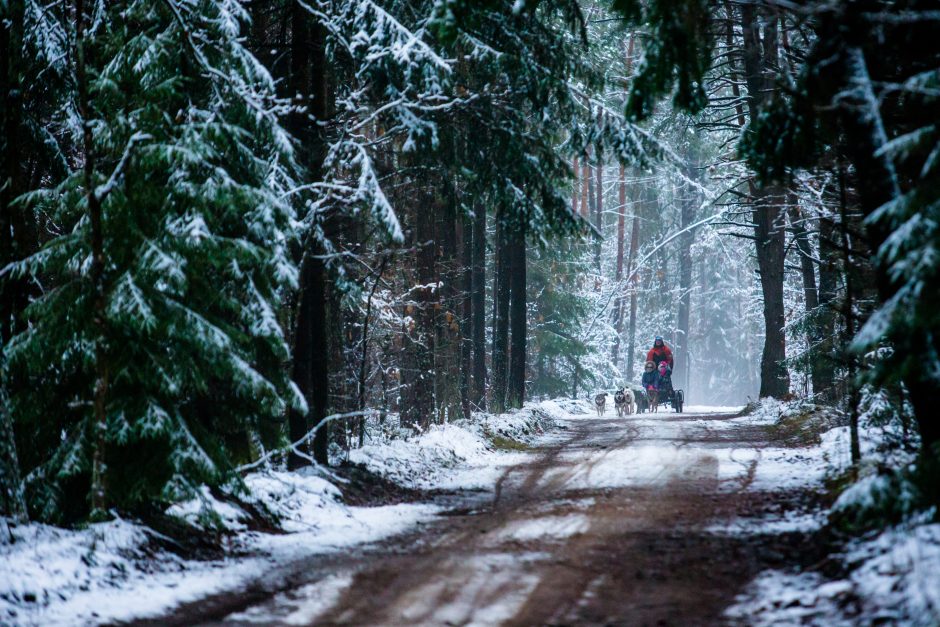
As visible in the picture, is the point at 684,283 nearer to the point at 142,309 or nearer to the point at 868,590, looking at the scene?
the point at 142,309

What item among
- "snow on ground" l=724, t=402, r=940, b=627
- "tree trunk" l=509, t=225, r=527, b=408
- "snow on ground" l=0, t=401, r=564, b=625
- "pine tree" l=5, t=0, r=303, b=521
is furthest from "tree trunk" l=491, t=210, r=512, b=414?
"snow on ground" l=724, t=402, r=940, b=627

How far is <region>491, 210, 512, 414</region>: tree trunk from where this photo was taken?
24.7 m

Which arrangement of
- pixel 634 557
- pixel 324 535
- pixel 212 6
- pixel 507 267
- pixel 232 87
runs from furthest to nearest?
pixel 507 267 < pixel 212 6 < pixel 232 87 < pixel 324 535 < pixel 634 557

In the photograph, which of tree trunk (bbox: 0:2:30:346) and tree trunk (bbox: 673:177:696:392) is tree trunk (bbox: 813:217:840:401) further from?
tree trunk (bbox: 673:177:696:392)

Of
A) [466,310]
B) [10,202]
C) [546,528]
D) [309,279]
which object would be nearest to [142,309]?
[10,202]

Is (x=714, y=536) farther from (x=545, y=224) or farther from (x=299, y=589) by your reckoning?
(x=545, y=224)

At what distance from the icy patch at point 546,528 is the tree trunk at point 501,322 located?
14.7 metres

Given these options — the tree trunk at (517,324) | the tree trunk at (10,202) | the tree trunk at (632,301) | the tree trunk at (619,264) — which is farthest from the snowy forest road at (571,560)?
the tree trunk at (632,301)

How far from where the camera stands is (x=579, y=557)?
701cm

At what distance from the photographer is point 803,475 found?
10.8m

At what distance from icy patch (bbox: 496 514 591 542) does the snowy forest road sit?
0.04 feet

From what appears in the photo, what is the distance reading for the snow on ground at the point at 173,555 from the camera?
583 cm

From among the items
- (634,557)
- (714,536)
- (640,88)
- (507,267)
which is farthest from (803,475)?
(507,267)

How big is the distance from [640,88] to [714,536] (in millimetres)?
4155
